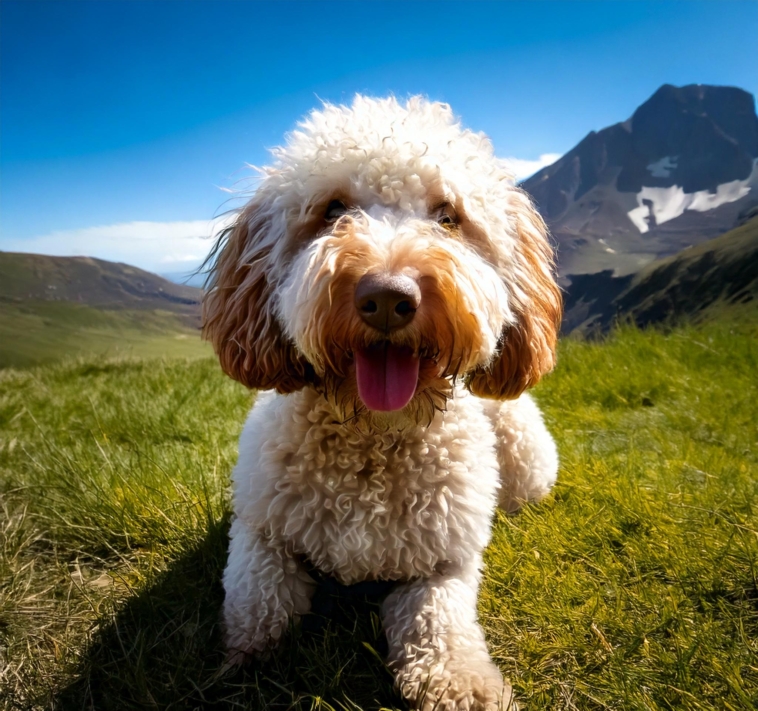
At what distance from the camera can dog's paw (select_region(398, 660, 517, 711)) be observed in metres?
1.93

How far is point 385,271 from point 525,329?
0.92 meters

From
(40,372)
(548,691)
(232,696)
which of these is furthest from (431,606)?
(40,372)

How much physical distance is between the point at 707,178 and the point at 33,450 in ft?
126

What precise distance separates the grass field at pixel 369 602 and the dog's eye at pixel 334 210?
5.33 ft

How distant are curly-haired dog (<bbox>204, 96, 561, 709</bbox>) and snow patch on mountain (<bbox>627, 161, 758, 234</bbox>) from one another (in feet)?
91.4

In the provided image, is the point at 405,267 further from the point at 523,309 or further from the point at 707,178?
the point at 707,178

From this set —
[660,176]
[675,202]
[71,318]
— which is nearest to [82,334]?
[71,318]

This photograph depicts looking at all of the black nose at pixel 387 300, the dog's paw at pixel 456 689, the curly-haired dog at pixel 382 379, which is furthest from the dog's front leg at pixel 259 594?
the black nose at pixel 387 300

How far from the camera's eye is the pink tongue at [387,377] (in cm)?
192

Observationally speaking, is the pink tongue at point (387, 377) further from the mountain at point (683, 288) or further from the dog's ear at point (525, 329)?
the mountain at point (683, 288)

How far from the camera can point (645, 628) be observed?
2.17m

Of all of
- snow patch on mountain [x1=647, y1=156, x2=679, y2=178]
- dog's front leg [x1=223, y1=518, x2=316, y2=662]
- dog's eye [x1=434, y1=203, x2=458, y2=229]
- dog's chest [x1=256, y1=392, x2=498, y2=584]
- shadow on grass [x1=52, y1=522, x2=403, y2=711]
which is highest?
snow patch on mountain [x1=647, y1=156, x2=679, y2=178]

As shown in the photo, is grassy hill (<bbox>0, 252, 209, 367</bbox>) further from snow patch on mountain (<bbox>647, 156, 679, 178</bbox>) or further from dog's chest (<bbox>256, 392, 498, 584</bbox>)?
snow patch on mountain (<bbox>647, 156, 679, 178</bbox>)

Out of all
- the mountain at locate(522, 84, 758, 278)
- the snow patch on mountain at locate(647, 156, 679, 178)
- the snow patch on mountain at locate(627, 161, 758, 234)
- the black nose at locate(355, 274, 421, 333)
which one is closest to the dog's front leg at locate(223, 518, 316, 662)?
the black nose at locate(355, 274, 421, 333)
